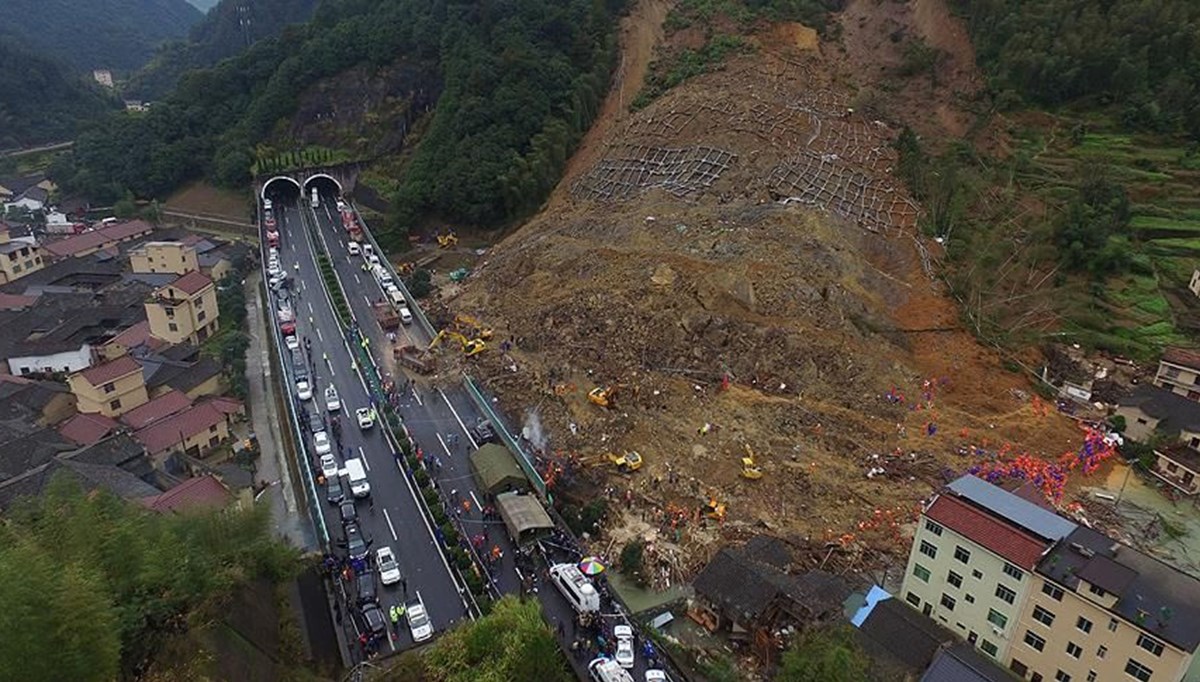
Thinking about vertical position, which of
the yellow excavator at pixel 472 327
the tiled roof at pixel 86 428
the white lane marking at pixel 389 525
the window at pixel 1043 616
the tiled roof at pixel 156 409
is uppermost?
the window at pixel 1043 616

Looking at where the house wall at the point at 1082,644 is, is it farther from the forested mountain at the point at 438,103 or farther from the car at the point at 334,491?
the forested mountain at the point at 438,103

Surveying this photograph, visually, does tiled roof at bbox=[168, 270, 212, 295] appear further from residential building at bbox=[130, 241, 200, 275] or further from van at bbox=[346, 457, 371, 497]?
van at bbox=[346, 457, 371, 497]

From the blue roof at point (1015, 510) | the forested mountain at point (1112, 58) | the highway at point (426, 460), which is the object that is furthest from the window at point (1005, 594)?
the forested mountain at point (1112, 58)

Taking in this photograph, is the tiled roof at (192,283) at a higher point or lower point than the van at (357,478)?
higher

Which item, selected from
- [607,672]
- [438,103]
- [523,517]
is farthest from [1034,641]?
[438,103]

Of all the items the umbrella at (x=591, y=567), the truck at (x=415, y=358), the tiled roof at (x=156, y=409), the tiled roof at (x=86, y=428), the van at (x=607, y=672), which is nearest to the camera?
the van at (x=607, y=672)

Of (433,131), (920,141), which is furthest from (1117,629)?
(433,131)

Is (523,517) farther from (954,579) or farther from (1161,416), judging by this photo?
(1161,416)
